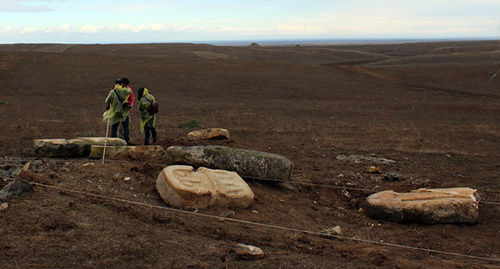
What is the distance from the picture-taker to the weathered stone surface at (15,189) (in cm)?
606

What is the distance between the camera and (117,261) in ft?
16.1

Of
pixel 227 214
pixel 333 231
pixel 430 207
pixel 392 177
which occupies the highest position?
pixel 227 214

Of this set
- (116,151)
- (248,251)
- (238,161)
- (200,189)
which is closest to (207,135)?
(116,151)

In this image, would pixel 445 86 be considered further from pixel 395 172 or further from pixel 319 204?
pixel 319 204

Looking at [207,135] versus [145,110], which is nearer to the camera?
[145,110]

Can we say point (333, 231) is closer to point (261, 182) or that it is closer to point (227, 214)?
point (227, 214)

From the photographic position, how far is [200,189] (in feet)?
22.7

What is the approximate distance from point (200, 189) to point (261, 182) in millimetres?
2321

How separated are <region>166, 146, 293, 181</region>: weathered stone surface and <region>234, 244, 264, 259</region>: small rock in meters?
3.40

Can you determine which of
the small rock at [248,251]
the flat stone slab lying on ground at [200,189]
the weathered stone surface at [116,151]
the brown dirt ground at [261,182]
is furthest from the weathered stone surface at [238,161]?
the small rock at [248,251]

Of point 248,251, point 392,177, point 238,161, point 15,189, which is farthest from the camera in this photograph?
point 392,177

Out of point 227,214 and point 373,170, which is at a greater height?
point 227,214

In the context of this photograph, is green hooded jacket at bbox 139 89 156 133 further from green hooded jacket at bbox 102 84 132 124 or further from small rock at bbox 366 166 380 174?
small rock at bbox 366 166 380 174

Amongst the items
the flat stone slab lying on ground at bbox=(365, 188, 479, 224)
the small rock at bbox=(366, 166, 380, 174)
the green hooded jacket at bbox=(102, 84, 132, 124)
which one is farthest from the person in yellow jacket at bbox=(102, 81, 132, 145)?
the flat stone slab lying on ground at bbox=(365, 188, 479, 224)
